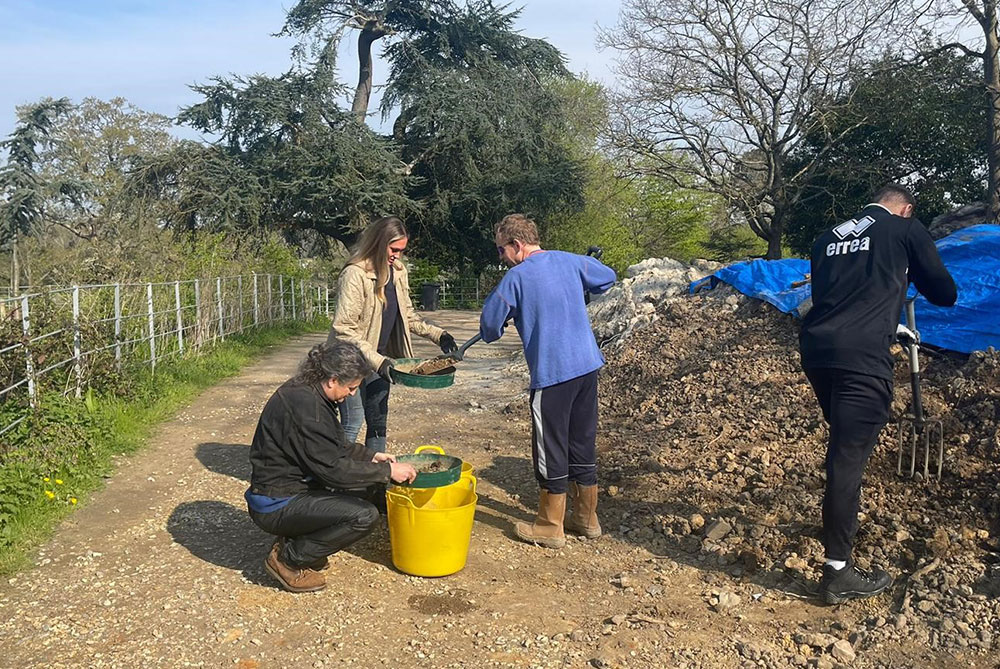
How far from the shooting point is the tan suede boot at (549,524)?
4.15 m

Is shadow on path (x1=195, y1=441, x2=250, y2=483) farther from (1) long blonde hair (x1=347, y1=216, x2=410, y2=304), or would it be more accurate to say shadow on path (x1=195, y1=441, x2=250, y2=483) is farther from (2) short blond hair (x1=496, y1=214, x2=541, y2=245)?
(2) short blond hair (x1=496, y1=214, x2=541, y2=245)

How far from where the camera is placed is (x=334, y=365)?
341 cm

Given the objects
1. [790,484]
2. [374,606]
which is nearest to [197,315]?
[374,606]

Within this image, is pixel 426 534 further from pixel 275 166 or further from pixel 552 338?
pixel 275 166

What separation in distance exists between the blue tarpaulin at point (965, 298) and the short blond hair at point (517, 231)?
3.66 meters

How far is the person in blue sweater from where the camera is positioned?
3.98 meters

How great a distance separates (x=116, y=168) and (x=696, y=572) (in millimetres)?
25245

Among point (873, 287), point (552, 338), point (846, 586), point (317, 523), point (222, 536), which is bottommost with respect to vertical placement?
point (222, 536)

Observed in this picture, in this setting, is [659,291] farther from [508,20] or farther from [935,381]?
[508,20]

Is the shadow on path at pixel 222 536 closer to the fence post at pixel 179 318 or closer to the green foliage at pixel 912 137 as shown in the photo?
the fence post at pixel 179 318

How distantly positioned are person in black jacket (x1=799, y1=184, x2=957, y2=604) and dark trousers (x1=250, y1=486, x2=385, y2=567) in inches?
81.0

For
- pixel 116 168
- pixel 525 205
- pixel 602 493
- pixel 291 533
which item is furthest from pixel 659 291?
pixel 116 168

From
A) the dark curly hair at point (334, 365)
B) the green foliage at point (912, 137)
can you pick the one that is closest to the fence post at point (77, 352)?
the dark curly hair at point (334, 365)

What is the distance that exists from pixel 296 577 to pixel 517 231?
6.51ft
